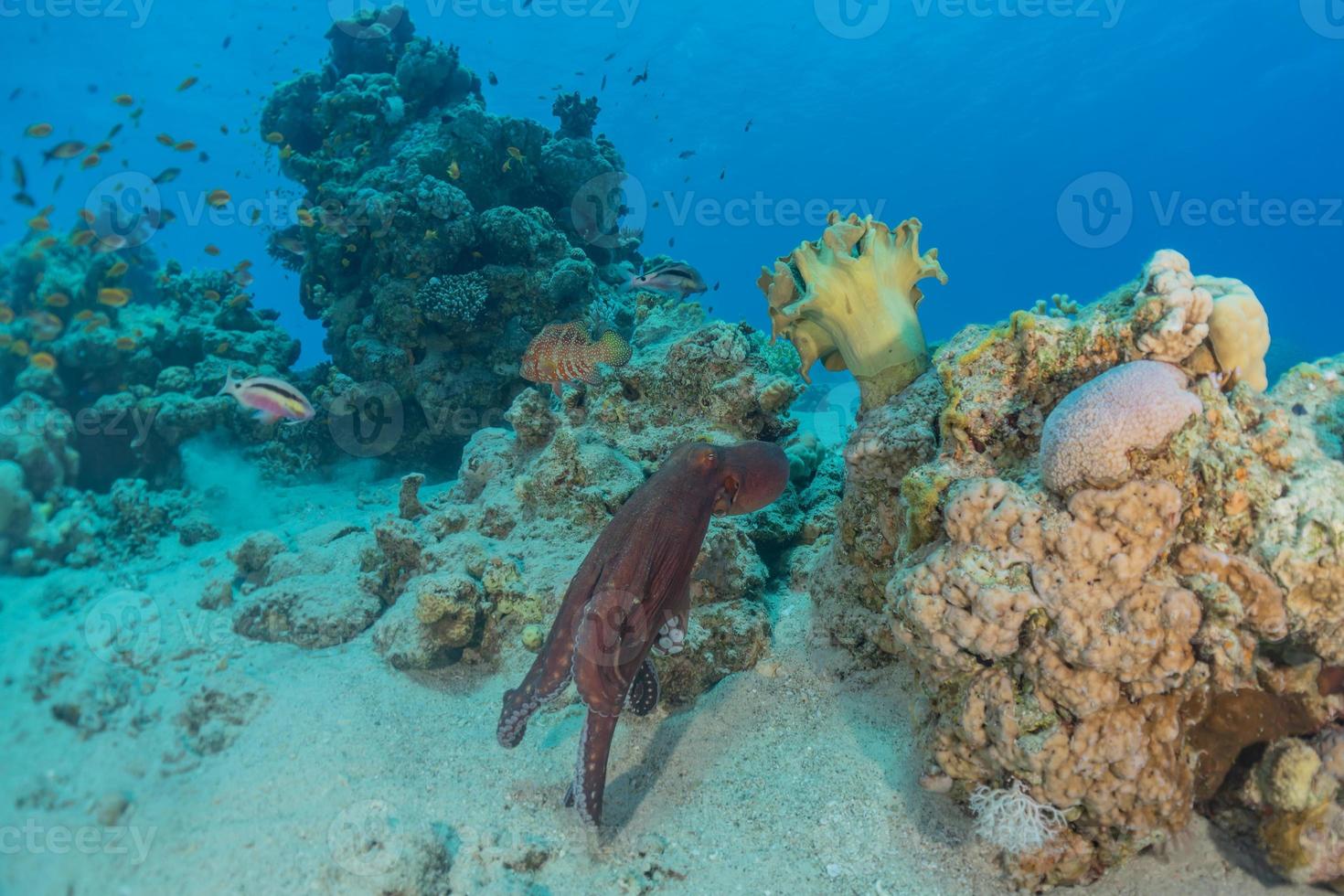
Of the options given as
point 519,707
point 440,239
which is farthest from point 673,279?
point 519,707

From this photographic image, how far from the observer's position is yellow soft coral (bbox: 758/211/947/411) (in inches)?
A: 148

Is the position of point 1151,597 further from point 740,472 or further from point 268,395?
point 268,395

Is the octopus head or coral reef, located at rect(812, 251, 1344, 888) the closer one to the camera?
coral reef, located at rect(812, 251, 1344, 888)

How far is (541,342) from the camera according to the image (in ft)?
19.5

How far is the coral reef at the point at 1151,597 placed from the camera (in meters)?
2.20

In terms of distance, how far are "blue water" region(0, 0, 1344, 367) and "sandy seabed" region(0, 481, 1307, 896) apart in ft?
46.6

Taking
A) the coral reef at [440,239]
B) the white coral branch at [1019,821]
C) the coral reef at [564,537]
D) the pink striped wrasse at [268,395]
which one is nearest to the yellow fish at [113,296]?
the coral reef at [440,239]

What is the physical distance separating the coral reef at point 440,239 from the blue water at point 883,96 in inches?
141

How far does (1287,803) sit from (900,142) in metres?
85.4

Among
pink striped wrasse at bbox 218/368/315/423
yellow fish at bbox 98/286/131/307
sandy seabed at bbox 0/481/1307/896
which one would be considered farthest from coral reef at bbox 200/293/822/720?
yellow fish at bbox 98/286/131/307

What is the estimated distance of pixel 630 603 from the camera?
3.01m

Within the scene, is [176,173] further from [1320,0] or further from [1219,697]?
[1320,0]

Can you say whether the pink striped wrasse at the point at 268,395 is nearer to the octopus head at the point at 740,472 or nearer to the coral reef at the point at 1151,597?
the octopus head at the point at 740,472

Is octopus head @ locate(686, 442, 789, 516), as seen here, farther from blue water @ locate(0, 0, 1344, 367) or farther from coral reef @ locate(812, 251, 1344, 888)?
blue water @ locate(0, 0, 1344, 367)
